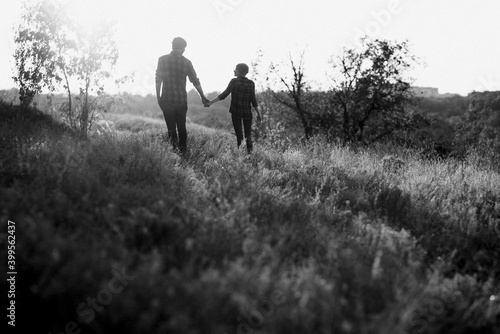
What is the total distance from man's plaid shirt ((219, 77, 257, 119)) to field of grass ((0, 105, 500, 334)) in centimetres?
274

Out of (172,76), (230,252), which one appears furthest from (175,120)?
(230,252)

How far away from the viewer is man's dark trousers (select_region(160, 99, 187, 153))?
654 cm

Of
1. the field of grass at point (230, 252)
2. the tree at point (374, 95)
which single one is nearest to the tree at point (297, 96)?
the tree at point (374, 95)

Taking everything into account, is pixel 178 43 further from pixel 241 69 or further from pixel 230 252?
pixel 230 252

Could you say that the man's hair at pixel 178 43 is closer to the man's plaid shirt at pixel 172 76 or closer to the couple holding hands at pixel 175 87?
the couple holding hands at pixel 175 87

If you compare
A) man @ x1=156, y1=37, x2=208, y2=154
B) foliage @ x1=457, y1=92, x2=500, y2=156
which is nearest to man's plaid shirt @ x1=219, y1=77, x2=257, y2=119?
man @ x1=156, y1=37, x2=208, y2=154

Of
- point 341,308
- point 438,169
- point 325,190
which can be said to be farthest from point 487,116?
point 341,308

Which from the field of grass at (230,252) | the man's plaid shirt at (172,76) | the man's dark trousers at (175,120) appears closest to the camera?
the field of grass at (230,252)

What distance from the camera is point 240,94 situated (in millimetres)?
7484

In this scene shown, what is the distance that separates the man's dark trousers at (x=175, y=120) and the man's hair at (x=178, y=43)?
3.47ft

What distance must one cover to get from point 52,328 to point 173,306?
883 millimetres

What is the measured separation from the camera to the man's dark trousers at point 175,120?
6535mm

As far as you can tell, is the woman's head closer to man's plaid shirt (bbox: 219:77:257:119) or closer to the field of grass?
man's plaid shirt (bbox: 219:77:257:119)

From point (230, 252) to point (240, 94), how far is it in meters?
5.17
